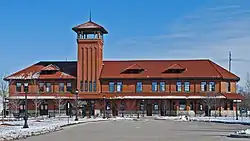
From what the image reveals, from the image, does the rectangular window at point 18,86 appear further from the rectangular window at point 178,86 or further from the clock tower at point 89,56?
the rectangular window at point 178,86

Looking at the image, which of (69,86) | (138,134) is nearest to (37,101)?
(69,86)

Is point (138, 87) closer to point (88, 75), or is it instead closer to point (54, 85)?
point (88, 75)

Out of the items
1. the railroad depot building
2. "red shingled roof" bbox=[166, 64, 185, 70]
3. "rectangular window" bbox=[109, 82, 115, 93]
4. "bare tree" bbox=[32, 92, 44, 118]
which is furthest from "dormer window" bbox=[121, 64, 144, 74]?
"bare tree" bbox=[32, 92, 44, 118]

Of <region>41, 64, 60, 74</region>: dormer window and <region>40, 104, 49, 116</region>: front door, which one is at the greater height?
<region>41, 64, 60, 74</region>: dormer window

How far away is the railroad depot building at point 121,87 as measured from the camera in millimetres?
91750

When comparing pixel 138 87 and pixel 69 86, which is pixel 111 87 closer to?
pixel 138 87

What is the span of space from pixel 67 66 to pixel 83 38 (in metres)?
8.85

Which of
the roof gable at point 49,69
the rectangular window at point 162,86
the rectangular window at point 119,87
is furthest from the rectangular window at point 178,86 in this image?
the roof gable at point 49,69

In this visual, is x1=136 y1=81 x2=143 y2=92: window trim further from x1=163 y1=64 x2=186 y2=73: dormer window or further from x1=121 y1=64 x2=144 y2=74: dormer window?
x1=163 y1=64 x2=186 y2=73: dormer window

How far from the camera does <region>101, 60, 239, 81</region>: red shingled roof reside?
9356 cm

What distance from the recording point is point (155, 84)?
9400 cm

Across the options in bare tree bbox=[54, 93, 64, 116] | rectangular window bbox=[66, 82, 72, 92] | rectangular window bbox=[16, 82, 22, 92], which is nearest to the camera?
bare tree bbox=[54, 93, 64, 116]

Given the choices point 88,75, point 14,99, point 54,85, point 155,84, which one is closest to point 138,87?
point 155,84

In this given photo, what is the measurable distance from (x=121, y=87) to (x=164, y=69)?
8.77 metres
